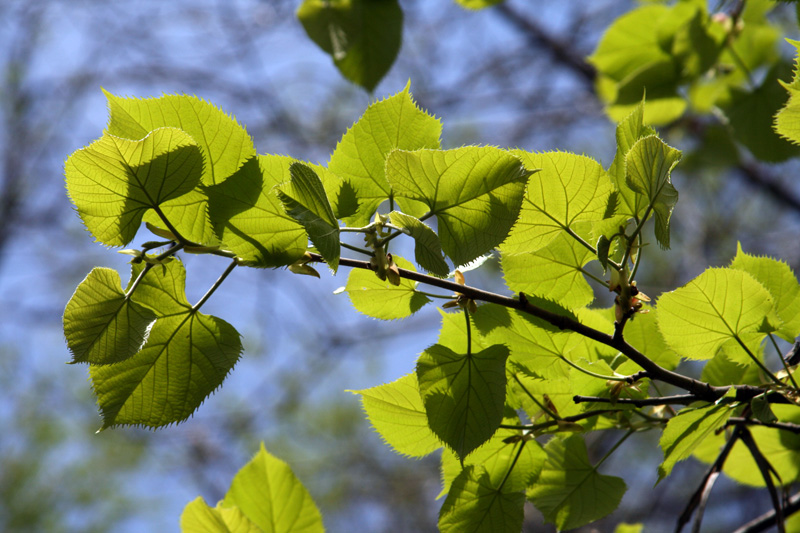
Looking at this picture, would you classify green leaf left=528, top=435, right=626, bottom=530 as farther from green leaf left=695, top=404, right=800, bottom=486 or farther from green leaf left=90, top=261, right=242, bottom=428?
green leaf left=90, top=261, right=242, bottom=428

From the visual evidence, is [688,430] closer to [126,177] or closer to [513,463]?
[513,463]

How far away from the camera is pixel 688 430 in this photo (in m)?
0.55

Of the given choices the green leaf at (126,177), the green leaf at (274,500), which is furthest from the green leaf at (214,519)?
the green leaf at (126,177)

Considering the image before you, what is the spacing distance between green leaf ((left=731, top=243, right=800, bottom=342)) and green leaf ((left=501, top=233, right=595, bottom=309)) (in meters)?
0.18

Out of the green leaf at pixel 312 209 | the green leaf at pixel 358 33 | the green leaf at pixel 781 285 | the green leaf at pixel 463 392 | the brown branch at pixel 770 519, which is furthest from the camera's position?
the green leaf at pixel 358 33

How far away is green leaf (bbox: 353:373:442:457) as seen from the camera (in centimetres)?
66

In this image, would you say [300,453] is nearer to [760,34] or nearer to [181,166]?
[760,34]

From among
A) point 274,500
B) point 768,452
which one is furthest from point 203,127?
point 768,452

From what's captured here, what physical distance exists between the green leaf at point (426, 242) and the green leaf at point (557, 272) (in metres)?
0.17

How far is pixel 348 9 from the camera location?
1.17 meters

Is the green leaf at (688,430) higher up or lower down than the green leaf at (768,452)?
higher up

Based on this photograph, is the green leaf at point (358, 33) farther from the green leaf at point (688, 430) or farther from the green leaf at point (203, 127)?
the green leaf at point (688, 430)

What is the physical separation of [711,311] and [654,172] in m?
0.17

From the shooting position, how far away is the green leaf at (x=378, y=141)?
562 millimetres
